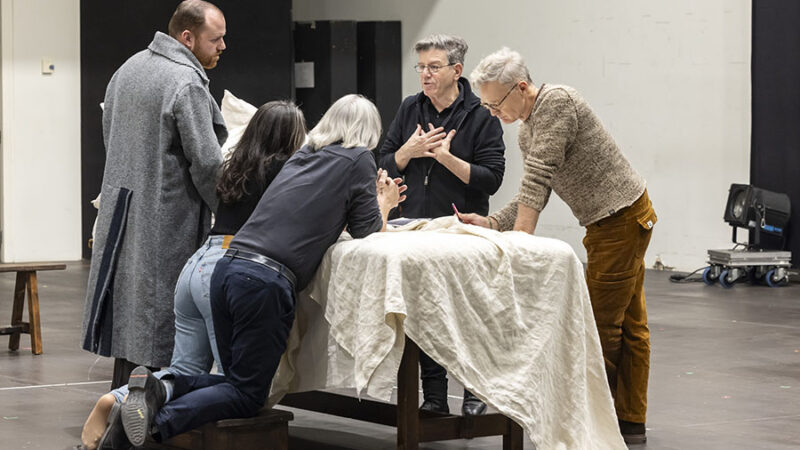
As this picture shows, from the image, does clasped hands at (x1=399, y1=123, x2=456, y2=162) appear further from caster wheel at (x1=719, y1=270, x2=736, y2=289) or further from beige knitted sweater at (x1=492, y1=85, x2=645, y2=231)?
caster wheel at (x1=719, y1=270, x2=736, y2=289)

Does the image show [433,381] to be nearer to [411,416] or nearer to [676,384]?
[411,416]

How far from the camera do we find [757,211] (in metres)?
9.43

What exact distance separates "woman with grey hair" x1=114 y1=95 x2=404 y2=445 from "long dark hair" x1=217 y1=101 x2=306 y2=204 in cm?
13

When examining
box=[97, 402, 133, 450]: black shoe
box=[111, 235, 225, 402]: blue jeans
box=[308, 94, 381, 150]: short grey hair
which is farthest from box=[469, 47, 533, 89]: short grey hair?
box=[97, 402, 133, 450]: black shoe

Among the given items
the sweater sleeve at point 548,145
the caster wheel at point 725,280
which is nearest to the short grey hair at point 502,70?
the sweater sleeve at point 548,145

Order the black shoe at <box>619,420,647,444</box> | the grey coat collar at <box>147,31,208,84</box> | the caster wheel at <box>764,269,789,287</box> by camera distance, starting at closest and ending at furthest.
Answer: the grey coat collar at <box>147,31,208,84</box> < the black shoe at <box>619,420,647,444</box> < the caster wheel at <box>764,269,789,287</box>

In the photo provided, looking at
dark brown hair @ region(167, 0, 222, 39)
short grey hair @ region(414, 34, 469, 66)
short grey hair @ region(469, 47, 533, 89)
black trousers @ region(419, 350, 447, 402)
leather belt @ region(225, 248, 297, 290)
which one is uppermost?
dark brown hair @ region(167, 0, 222, 39)

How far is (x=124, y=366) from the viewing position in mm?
4238

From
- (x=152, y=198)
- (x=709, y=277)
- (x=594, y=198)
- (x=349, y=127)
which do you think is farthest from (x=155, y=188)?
(x=709, y=277)

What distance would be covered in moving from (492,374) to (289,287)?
2.09 feet

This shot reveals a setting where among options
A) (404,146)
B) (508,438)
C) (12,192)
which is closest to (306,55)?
(12,192)

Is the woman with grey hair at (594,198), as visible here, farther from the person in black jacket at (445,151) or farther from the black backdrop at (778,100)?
the black backdrop at (778,100)

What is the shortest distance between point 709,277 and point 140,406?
22.4ft

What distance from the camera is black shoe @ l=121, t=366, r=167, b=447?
3.47m
